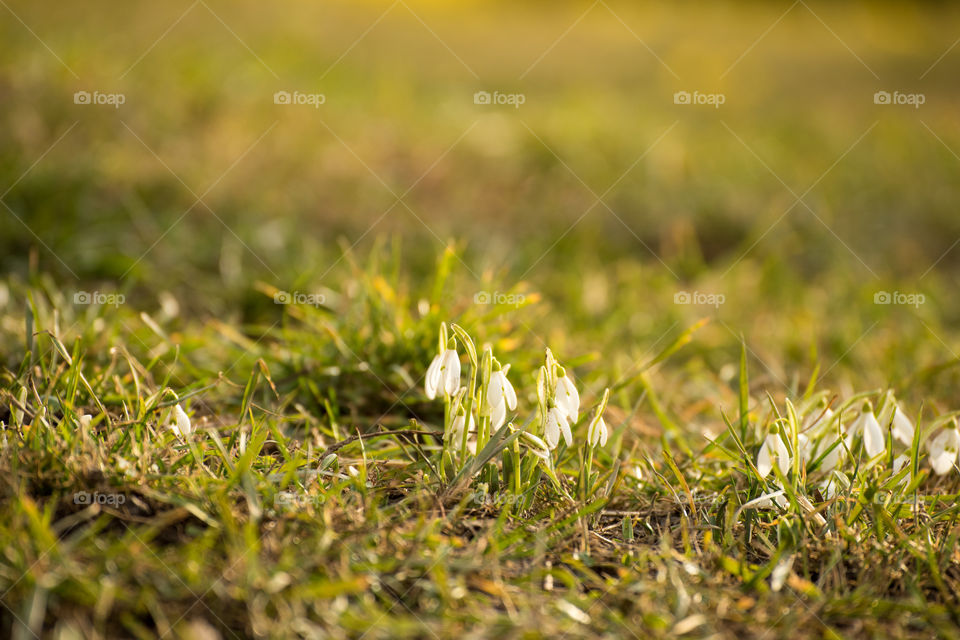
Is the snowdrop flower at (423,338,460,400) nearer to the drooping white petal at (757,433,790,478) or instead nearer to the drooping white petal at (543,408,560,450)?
the drooping white petal at (543,408,560,450)

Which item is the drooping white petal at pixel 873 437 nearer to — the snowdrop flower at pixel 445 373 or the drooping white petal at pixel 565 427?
the drooping white petal at pixel 565 427

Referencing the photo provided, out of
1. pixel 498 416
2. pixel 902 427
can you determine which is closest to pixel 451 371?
pixel 498 416

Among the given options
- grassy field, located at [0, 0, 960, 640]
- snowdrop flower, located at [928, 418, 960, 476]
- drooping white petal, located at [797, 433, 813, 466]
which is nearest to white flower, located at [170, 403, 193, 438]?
grassy field, located at [0, 0, 960, 640]

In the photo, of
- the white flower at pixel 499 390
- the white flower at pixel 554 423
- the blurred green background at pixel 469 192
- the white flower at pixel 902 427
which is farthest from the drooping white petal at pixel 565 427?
the white flower at pixel 902 427

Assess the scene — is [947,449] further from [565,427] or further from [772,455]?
[565,427]

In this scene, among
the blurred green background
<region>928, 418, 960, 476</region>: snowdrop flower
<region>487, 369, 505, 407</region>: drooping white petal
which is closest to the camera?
<region>487, 369, 505, 407</region>: drooping white petal

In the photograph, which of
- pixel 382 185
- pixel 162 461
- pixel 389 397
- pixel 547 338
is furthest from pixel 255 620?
pixel 382 185

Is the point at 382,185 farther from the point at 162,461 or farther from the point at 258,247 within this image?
the point at 162,461
